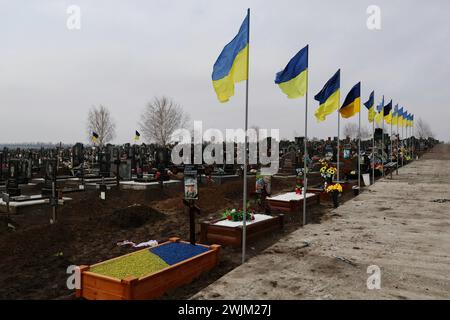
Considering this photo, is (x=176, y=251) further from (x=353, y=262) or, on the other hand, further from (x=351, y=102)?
(x=351, y=102)

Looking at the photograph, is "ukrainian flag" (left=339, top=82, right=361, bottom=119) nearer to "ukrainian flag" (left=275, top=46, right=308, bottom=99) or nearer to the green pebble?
"ukrainian flag" (left=275, top=46, right=308, bottom=99)

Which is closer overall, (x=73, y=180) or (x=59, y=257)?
(x=59, y=257)

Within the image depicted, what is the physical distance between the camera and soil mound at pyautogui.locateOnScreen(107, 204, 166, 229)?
475 inches

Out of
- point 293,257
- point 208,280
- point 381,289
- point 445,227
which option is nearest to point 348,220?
point 445,227

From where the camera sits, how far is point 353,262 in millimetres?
7617

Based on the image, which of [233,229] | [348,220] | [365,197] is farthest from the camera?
[365,197]

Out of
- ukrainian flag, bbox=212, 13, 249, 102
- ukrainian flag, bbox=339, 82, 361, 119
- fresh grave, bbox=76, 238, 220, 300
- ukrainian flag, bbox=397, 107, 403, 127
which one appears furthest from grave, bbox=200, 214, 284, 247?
ukrainian flag, bbox=397, 107, 403, 127

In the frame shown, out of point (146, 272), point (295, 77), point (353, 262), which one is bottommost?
point (353, 262)

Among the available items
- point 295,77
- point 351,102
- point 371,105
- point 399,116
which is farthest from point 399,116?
point 295,77

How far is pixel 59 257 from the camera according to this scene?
862cm

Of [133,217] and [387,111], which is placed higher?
[387,111]

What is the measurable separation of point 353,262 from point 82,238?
25.8ft
